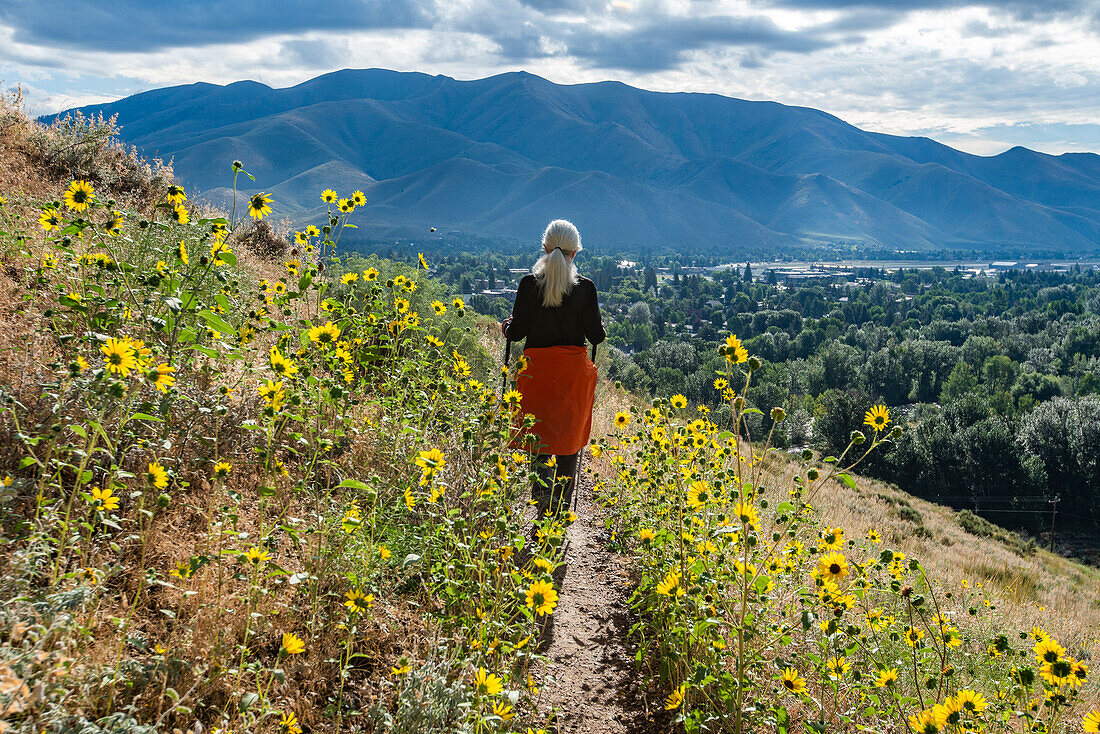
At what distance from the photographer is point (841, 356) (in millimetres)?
75875

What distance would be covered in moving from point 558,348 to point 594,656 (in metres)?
2.05

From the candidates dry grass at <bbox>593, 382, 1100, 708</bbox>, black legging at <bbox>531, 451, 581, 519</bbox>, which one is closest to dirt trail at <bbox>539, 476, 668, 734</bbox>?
black legging at <bbox>531, 451, 581, 519</bbox>

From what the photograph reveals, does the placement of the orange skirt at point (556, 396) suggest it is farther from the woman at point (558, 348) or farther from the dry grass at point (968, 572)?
the dry grass at point (968, 572)

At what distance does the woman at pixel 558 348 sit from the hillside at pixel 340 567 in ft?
0.90

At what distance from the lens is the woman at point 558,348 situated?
4629 millimetres

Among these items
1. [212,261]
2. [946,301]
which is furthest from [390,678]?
[946,301]

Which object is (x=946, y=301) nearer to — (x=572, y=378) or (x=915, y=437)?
(x=915, y=437)

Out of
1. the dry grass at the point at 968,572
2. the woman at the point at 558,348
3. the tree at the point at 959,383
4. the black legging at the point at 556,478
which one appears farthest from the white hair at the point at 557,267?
the tree at the point at 959,383

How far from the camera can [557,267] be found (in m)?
4.60

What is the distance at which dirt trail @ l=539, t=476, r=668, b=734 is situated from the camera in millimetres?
3172

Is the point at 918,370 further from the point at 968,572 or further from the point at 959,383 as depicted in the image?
the point at 968,572

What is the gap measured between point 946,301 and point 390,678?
144695 mm

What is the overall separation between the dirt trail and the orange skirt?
1000mm

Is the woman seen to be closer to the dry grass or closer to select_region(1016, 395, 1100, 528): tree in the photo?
the dry grass
